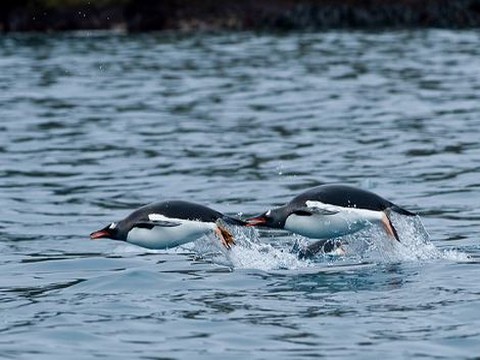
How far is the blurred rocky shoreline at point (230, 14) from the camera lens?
2296 inches

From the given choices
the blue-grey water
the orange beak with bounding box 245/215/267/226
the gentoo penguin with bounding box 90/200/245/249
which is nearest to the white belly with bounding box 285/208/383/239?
the orange beak with bounding box 245/215/267/226

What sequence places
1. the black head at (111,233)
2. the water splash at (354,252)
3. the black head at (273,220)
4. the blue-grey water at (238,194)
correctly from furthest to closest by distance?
the water splash at (354,252) < the black head at (111,233) < the black head at (273,220) < the blue-grey water at (238,194)

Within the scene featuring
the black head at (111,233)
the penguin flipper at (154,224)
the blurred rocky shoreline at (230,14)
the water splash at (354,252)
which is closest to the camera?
the penguin flipper at (154,224)

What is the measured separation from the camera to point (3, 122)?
2903cm

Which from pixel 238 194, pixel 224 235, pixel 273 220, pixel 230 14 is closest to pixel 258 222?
pixel 273 220

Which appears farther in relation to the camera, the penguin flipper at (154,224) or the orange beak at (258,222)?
the orange beak at (258,222)

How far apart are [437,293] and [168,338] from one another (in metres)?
2.66

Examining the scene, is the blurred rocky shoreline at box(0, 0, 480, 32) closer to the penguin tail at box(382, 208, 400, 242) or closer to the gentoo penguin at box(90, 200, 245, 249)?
the penguin tail at box(382, 208, 400, 242)

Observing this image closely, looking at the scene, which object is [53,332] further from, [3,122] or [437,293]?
[3,122]

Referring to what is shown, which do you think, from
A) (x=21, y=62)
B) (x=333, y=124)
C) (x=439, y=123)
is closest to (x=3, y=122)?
(x=333, y=124)

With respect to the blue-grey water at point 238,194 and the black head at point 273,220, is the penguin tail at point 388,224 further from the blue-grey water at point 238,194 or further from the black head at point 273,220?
the black head at point 273,220

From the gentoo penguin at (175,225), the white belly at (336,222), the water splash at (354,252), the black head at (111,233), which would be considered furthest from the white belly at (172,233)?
the white belly at (336,222)

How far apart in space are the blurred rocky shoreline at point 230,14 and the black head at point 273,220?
143 ft

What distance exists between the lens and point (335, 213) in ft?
43.1
